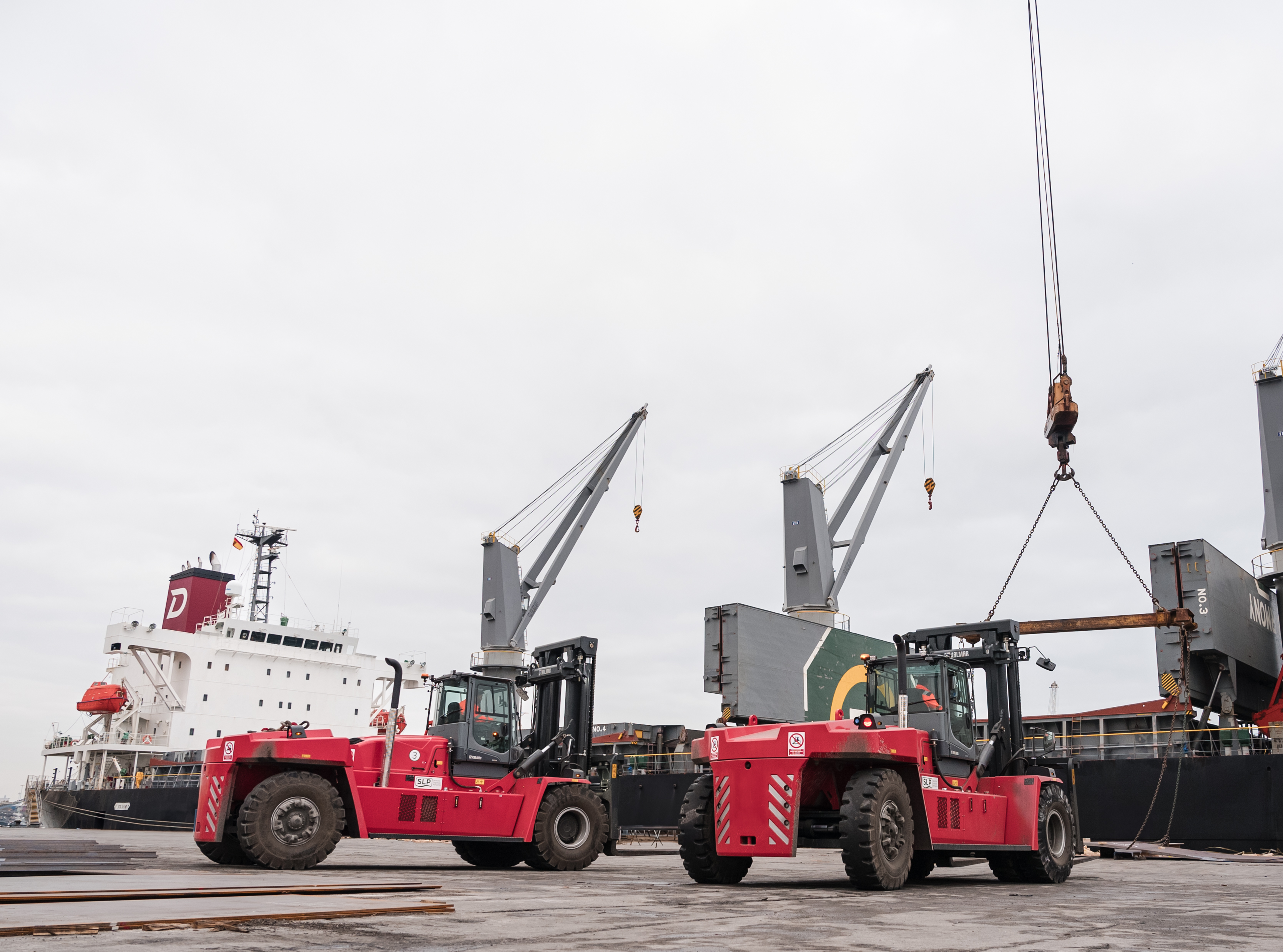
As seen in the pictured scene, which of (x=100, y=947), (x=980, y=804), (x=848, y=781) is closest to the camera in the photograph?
(x=100, y=947)

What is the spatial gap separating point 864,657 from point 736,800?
252 centimetres

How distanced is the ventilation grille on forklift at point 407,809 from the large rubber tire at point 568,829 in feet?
5.41

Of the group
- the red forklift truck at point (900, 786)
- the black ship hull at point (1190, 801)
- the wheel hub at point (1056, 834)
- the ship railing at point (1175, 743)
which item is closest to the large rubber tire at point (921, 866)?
the red forklift truck at point (900, 786)

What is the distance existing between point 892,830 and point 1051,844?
3.15 metres

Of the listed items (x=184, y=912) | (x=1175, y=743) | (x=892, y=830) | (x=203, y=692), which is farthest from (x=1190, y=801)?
(x=203, y=692)

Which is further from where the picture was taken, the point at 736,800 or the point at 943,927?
the point at 736,800

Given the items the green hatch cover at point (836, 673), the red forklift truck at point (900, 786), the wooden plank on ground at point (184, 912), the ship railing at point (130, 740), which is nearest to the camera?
the wooden plank on ground at point (184, 912)

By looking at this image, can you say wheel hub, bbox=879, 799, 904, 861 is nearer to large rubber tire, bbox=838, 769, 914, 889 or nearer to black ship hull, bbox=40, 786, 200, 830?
large rubber tire, bbox=838, 769, 914, 889

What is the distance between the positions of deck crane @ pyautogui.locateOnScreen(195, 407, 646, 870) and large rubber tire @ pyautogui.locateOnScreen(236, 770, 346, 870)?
0.04 ft

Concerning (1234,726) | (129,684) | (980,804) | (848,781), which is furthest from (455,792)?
(129,684)

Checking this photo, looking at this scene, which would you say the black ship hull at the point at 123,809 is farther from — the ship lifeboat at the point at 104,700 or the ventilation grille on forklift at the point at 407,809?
the ventilation grille on forklift at the point at 407,809

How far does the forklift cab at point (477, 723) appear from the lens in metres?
13.7

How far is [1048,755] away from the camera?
14383 millimetres

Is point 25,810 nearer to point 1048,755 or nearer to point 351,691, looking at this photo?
point 351,691
